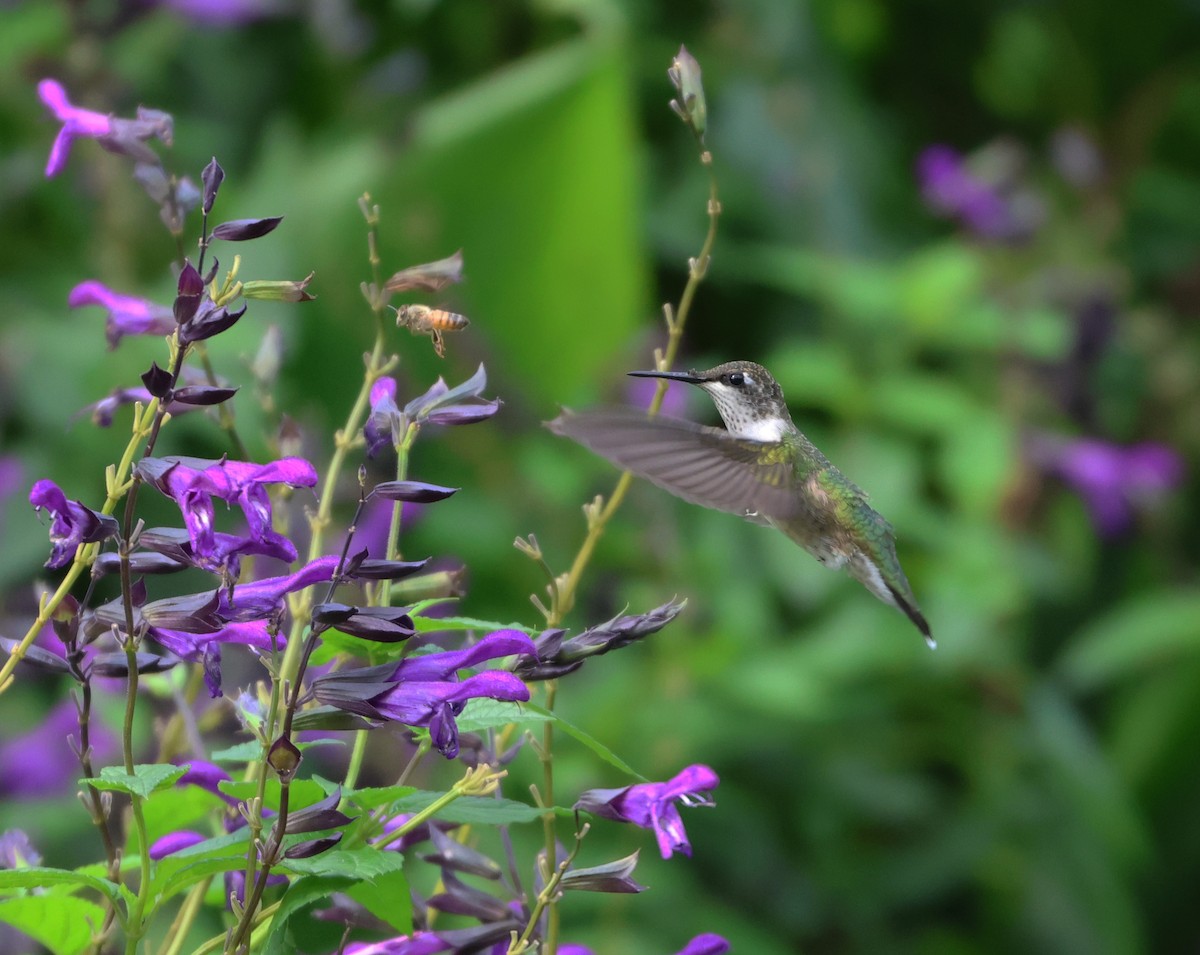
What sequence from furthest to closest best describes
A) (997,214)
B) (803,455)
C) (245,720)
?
(997,214) → (803,455) → (245,720)


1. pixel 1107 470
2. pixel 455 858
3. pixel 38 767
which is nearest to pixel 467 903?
pixel 455 858

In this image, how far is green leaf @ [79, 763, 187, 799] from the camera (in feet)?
2.65

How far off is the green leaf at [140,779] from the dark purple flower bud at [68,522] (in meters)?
0.13

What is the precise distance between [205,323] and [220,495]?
0.12 meters

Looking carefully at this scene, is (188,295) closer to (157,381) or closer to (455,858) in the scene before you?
(157,381)

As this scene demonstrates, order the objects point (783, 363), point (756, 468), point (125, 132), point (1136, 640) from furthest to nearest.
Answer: point (783, 363) → point (1136, 640) → point (756, 468) → point (125, 132)

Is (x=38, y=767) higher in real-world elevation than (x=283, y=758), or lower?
lower

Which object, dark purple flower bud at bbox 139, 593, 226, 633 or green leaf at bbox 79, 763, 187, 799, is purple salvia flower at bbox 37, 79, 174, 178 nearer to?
dark purple flower bud at bbox 139, 593, 226, 633

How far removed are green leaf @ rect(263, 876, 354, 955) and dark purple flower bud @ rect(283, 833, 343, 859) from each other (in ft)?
0.05

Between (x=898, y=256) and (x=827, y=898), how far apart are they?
6.77ft

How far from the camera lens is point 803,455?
165 cm

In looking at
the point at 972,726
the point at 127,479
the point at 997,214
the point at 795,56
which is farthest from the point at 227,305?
the point at 795,56

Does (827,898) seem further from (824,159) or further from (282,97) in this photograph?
(282,97)

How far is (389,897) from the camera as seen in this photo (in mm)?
912
